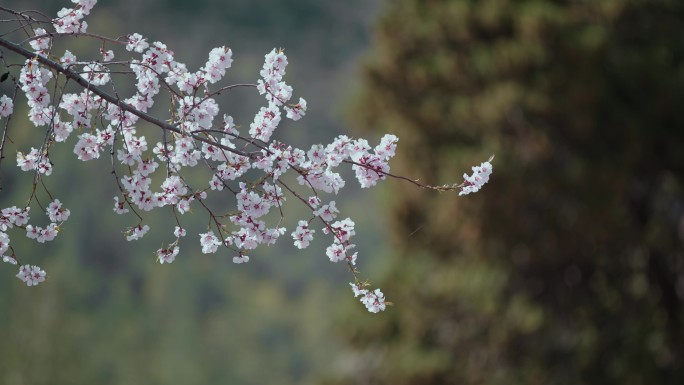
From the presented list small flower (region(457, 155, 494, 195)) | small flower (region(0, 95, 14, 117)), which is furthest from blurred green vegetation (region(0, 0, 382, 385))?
small flower (region(457, 155, 494, 195))

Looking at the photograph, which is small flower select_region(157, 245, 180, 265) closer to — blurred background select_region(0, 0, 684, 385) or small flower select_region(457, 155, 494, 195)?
small flower select_region(457, 155, 494, 195)

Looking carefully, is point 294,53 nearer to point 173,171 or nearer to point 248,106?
point 248,106

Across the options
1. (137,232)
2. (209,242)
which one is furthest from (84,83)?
(209,242)

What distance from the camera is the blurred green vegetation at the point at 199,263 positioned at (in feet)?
120

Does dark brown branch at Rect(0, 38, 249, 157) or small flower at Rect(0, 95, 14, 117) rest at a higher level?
small flower at Rect(0, 95, 14, 117)

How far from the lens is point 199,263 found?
41906 mm

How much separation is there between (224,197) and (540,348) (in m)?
29.7

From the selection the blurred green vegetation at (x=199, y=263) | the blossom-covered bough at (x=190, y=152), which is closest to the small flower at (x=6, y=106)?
the blossom-covered bough at (x=190, y=152)

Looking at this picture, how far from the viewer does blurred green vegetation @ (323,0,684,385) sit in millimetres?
8055

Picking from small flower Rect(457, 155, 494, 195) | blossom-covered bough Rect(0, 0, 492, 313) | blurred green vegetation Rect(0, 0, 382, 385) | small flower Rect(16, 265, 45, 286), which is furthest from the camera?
blurred green vegetation Rect(0, 0, 382, 385)

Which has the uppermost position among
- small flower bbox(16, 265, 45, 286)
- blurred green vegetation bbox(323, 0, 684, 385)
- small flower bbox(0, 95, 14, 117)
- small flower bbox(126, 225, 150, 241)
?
blurred green vegetation bbox(323, 0, 684, 385)

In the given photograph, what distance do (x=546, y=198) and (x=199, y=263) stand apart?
3469 centimetres

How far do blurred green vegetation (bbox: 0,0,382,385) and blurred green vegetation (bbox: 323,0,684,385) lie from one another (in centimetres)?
2492

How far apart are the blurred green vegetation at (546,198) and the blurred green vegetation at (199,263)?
81.7ft
